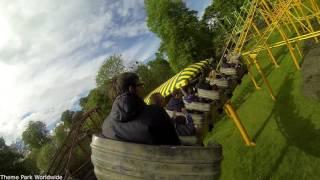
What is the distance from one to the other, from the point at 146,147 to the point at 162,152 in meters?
0.19

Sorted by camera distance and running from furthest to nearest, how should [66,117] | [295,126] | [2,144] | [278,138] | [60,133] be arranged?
[66,117] → [60,133] → [2,144] → [278,138] → [295,126]

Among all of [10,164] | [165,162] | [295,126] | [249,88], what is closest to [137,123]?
[165,162]

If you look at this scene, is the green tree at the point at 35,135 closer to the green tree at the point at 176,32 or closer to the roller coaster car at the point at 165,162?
the green tree at the point at 176,32

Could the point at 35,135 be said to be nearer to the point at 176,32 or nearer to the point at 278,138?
the point at 176,32

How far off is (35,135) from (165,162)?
104878mm

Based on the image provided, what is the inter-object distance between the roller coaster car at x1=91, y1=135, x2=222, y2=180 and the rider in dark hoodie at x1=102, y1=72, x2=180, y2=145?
55cm

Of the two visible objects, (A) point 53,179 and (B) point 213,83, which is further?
(B) point 213,83

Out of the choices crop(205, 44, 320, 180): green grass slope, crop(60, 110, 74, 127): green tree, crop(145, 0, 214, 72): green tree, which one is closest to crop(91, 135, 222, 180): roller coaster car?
crop(205, 44, 320, 180): green grass slope

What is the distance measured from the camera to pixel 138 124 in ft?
15.9

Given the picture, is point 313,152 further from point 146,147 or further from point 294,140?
point 146,147

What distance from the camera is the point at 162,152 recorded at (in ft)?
13.4

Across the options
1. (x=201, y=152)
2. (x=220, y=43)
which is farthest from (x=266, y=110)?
(x=220, y=43)

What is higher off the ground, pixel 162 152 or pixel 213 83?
pixel 162 152

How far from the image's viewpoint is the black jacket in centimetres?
481
